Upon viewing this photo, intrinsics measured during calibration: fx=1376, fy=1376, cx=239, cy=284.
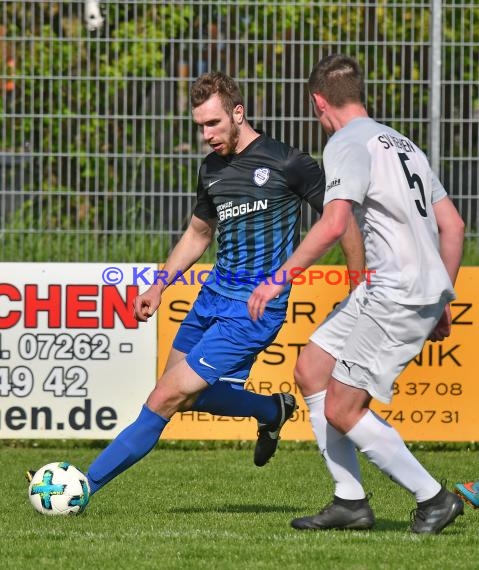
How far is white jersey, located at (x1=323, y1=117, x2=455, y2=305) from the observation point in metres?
5.73

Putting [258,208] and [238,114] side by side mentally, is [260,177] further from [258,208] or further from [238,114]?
[238,114]

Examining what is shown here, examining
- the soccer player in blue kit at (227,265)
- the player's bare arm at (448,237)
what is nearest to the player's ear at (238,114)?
the soccer player in blue kit at (227,265)

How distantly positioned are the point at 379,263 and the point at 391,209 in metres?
0.24

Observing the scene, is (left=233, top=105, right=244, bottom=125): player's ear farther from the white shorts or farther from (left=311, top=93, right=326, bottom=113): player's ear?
the white shorts

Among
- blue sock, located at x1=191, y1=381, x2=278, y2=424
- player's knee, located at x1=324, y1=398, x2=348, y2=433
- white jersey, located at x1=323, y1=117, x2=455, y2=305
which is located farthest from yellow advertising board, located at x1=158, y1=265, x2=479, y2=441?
white jersey, located at x1=323, y1=117, x2=455, y2=305

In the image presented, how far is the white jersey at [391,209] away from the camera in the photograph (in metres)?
5.73

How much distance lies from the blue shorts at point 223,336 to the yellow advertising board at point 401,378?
2.92m

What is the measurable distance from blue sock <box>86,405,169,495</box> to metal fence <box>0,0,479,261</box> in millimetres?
4301

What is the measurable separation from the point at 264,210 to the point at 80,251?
13.9 ft

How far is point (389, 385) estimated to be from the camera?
5.84 meters

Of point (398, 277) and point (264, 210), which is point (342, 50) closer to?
point (264, 210)

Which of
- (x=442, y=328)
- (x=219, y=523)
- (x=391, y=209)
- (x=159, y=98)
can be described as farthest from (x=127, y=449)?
(x=159, y=98)

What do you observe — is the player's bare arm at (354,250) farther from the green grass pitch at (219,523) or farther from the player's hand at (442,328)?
the green grass pitch at (219,523)

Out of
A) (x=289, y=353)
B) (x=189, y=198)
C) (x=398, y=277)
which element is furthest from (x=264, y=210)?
(x=189, y=198)
